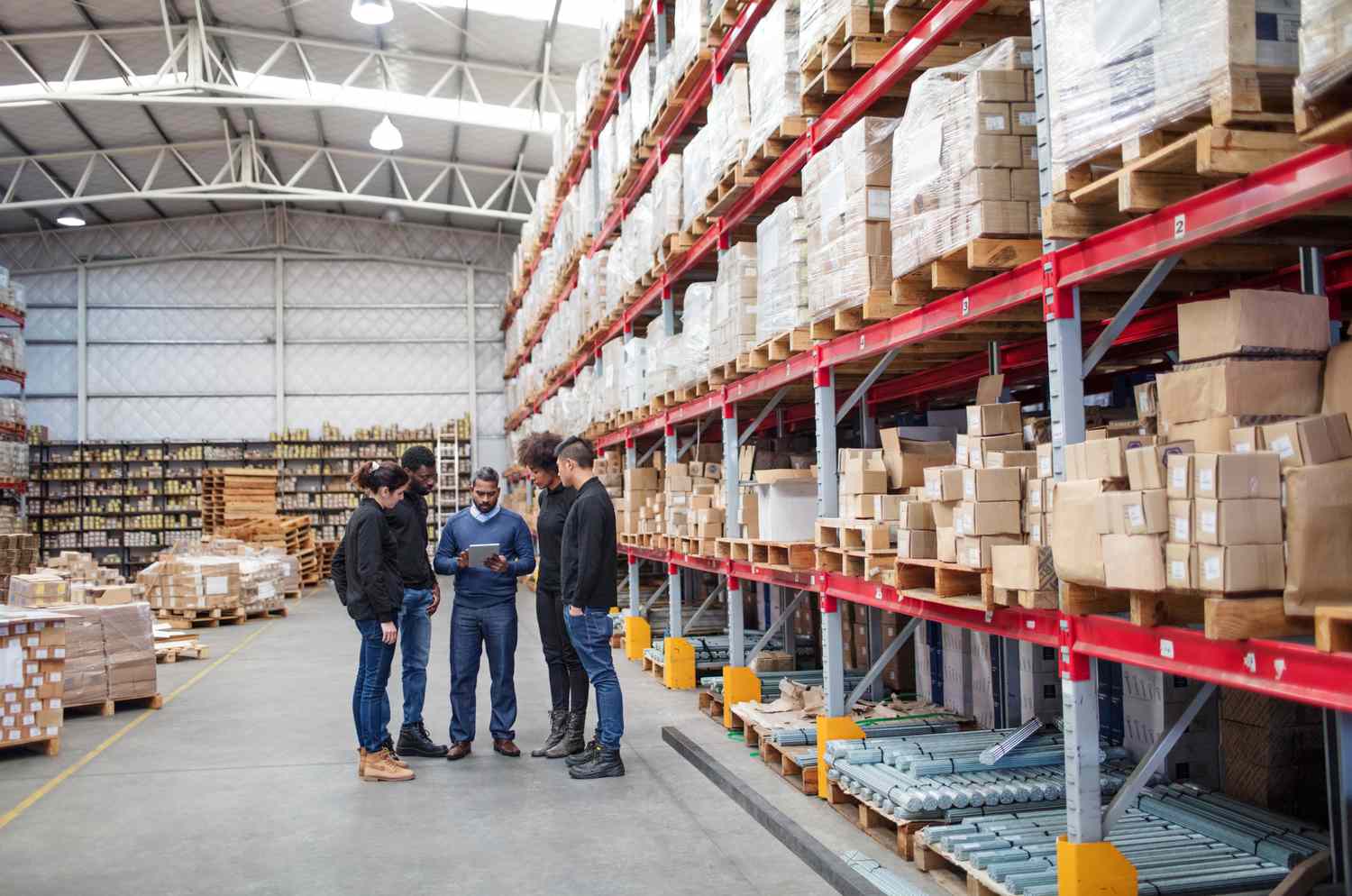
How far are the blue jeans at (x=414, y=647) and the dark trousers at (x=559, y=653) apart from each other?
0.72 meters

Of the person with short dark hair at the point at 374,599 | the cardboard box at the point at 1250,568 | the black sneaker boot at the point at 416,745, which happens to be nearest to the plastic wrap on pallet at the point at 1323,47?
the cardboard box at the point at 1250,568

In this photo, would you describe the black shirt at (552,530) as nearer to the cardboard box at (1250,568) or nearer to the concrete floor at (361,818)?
the concrete floor at (361,818)

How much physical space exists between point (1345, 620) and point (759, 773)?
4089mm

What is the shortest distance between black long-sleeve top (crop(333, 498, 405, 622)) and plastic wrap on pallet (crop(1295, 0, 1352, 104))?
4.82 m

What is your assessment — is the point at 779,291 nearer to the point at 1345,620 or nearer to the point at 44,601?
the point at 1345,620

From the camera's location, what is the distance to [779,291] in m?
6.25

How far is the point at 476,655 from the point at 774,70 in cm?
388

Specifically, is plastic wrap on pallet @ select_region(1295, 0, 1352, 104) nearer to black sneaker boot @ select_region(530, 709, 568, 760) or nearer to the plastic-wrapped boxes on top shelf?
the plastic-wrapped boxes on top shelf

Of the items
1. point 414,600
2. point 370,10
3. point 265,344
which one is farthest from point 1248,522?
point 265,344

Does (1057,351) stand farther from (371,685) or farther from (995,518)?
(371,685)

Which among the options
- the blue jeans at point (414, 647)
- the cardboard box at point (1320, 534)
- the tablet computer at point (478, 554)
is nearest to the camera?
the cardboard box at point (1320, 534)

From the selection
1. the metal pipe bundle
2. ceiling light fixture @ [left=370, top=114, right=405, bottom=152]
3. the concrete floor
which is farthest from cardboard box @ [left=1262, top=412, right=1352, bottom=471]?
ceiling light fixture @ [left=370, top=114, right=405, bottom=152]

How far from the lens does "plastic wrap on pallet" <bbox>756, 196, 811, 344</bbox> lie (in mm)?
5984

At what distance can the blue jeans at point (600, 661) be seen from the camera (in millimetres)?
6090
